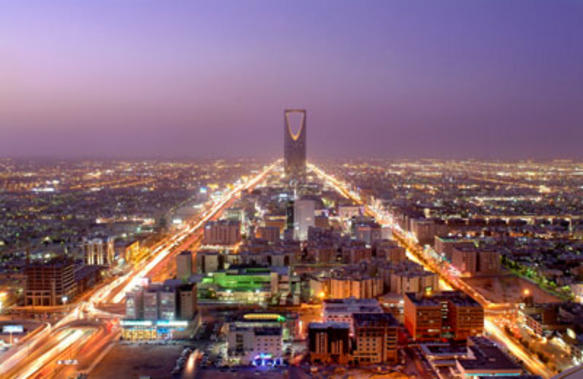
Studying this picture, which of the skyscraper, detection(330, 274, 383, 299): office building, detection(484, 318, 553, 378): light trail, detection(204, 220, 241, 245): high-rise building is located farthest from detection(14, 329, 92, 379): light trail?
the skyscraper

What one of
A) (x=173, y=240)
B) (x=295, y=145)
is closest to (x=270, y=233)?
(x=173, y=240)

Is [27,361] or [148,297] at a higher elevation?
[148,297]

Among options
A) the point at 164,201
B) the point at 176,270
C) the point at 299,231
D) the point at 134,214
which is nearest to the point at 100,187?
the point at 164,201

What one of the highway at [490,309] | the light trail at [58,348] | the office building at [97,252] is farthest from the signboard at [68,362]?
the highway at [490,309]

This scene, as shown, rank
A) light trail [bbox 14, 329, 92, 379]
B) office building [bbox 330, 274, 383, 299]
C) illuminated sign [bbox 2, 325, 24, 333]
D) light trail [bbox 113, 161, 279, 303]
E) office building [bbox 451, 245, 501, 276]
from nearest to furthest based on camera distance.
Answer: light trail [bbox 14, 329, 92, 379], illuminated sign [bbox 2, 325, 24, 333], office building [bbox 330, 274, 383, 299], light trail [bbox 113, 161, 279, 303], office building [bbox 451, 245, 501, 276]

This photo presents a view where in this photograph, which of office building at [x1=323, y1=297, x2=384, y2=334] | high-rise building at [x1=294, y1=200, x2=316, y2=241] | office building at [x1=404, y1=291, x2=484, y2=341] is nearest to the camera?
office building at [x1=404, y1=291, x2=484, y2=341]

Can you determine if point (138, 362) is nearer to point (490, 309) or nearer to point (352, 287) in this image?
point (352, 287)

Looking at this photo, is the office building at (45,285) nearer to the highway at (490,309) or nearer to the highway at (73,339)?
the highway at (73,339)

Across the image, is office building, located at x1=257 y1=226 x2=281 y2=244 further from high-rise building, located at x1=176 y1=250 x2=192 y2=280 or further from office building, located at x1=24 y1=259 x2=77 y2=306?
office building, located at x1=24 y1=259 x2=77 y2=306

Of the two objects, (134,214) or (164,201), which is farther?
(164,201)

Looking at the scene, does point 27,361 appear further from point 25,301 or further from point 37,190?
point 37,190

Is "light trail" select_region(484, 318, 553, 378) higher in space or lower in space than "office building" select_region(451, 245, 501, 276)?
lower
